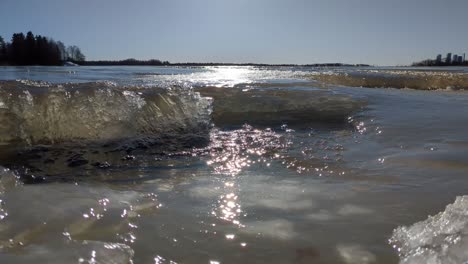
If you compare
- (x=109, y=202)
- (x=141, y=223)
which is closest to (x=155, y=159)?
(x=109, y=202)

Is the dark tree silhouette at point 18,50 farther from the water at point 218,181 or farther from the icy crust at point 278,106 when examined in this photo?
the water at point 218,181

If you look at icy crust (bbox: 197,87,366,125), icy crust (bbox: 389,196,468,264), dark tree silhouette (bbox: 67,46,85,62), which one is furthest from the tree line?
icy crust (bbox: 389,196,468,264)

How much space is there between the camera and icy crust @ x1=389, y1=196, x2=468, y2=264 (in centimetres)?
176

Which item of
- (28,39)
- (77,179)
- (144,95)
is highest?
(28,39)

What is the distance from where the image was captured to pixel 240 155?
4531 mm

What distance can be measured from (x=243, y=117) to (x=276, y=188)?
14.2ft

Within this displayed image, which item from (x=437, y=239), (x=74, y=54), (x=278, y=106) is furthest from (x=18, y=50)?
(x=437, y=239)

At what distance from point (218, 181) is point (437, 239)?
1.80m

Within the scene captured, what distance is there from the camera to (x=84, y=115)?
19.1 ft

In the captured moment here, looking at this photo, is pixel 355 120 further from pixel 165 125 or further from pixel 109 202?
pixel 109 202

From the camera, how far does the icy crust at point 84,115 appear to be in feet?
17.5

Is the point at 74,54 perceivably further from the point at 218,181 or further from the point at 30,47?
the point at 218,181

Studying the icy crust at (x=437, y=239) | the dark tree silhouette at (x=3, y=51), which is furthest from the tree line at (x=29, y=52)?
the icy crust at (x=437, y=239)

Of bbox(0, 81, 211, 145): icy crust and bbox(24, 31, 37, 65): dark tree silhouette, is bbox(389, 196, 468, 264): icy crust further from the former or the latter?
bbox(24, 31, 37, 65): dark tree silhouette
